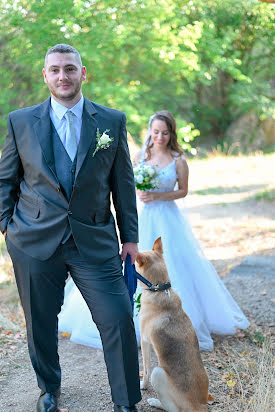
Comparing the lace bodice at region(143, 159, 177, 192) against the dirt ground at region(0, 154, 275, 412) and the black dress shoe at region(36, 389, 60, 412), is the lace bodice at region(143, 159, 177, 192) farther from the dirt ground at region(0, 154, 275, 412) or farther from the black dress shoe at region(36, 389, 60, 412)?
the black dress shoe at region(36, 389, 60, 412)

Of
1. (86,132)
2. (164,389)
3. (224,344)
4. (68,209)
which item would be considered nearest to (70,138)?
(86,132)

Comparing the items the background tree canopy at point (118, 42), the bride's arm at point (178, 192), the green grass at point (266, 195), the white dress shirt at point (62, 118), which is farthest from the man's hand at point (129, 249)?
the green grass at point (266, 195)

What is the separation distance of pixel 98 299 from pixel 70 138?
41.5 inches

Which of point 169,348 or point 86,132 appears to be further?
point 169,348

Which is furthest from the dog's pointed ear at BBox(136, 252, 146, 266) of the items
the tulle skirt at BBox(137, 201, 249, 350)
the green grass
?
the green grass

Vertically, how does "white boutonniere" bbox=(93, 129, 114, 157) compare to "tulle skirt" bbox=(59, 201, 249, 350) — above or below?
above

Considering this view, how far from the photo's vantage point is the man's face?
10.4 feet

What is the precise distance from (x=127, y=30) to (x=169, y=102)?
8274mm

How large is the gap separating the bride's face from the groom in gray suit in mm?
2164

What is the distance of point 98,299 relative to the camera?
318 cm

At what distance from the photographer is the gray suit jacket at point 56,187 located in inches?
123

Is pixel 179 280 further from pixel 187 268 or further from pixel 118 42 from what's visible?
pixel 118 42

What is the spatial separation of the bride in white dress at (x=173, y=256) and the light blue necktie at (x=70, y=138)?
2262mm

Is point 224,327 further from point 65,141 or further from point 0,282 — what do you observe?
point 0,282
